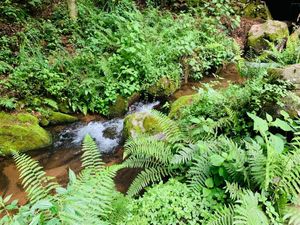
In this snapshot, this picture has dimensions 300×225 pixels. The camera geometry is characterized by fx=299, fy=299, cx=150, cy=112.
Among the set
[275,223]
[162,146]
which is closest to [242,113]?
[162,146]

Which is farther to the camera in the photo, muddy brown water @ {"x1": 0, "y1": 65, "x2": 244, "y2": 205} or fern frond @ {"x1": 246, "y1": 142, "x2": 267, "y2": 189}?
muddy brown water @ {"x1": 0, "y1": 65, "x2": 244, "y2": 205}

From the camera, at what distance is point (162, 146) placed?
4.22m

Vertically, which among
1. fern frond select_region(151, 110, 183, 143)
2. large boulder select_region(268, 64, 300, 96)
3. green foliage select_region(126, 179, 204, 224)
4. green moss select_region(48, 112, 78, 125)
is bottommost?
green moss select_region(48, 112, 78, 125)

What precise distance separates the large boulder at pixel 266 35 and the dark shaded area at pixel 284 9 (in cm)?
257

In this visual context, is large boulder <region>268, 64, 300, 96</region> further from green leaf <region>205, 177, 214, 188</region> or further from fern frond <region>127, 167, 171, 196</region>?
fern frond <region>127, 167, 171, 196</region>

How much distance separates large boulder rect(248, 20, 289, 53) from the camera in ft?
32.3

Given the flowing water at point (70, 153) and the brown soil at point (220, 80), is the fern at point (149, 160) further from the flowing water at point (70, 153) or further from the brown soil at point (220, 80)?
the brown soil at point (220, 80)

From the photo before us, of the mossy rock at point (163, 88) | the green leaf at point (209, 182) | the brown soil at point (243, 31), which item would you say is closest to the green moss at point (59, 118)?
the mossy rock at point (163, 88)

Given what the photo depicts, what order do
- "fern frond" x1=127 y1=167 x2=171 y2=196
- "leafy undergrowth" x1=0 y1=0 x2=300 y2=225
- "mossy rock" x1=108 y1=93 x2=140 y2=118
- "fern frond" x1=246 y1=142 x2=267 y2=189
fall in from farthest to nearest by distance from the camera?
"mossy rock" x1=108 y1=93 x2=140 y2=118
"fern frond" x1=127 y1=167 x2=171 y2=196
"fern frond" x1=246 y1=142 x2=267 y2=189
"leafy undergrowth" x1=0 y1=0 x2=300 y2=225

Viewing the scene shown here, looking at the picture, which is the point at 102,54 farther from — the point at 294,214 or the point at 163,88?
the point at 294,214

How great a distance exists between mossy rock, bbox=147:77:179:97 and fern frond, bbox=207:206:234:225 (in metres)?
4.98

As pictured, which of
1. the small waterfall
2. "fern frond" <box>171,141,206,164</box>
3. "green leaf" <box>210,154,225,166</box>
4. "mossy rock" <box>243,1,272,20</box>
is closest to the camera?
"green leaf" <box>210,154,225,166</box>

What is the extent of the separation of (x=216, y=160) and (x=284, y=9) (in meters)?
11.5

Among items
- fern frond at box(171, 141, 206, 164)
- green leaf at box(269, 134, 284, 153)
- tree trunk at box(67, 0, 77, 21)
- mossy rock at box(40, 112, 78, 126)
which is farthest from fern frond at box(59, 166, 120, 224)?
tree trunk at box(67, 0, 77, 21)
